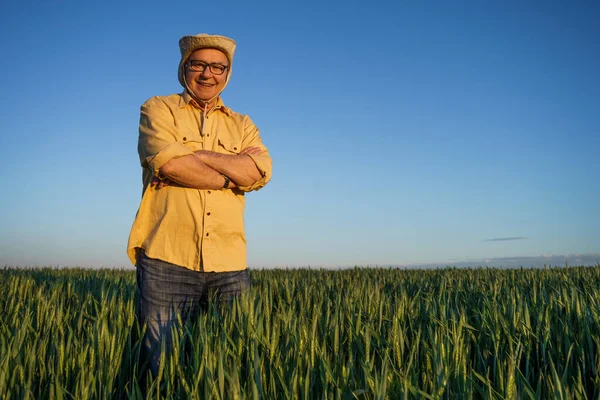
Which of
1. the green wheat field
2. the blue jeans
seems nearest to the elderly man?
the blue jeans

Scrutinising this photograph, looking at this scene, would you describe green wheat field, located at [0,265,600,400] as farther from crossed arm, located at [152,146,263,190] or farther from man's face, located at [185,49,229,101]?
man's face, located at [185,49,229,101]

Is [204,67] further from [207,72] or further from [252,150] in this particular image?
[252,150]

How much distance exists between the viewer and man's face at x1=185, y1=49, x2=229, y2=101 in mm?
3176

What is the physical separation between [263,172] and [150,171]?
0.73 metres

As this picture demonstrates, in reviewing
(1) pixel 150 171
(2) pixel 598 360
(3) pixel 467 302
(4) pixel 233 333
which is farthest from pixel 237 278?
(3) pixel 467 302

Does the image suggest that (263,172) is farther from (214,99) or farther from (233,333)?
(233,333)

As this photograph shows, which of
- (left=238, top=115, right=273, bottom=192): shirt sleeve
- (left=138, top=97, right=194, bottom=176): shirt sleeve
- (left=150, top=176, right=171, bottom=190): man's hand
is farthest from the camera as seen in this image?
(left=238, top=115, right=273, bottom=192): shirt sleeve

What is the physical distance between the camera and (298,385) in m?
2.19

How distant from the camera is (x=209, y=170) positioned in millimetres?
3055

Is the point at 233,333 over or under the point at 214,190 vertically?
under

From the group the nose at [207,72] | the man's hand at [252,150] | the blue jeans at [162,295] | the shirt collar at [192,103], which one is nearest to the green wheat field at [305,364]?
the blue jeans at [162,295]

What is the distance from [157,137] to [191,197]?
0.43 meters

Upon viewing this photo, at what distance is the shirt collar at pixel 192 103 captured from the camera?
332 centimetres

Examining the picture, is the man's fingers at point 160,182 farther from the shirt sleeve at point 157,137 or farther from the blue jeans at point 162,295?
the blue jeans at point 162,295
